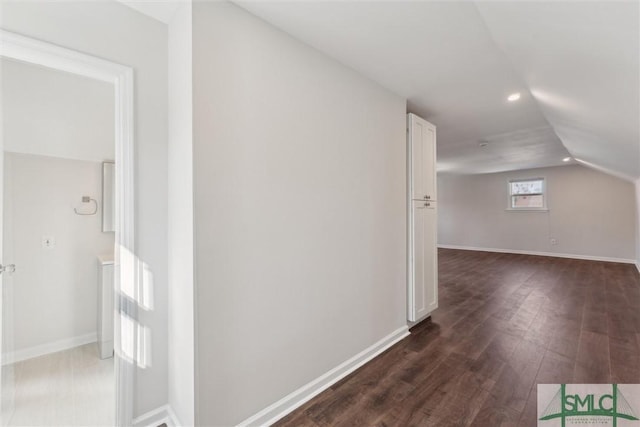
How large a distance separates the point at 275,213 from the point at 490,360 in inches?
87.9

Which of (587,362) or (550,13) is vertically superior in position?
(550,13)

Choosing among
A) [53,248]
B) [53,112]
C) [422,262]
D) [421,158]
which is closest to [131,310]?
[53,248]

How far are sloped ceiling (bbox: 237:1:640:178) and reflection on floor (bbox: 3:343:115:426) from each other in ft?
8.63

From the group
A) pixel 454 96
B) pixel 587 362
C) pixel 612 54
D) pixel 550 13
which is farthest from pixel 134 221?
pixel 587 362

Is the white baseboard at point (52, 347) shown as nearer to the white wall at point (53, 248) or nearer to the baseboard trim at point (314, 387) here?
the white wall at point (53, 248)

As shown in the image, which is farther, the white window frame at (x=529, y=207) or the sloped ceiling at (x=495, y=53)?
the white window frame at (x=529, y=207)

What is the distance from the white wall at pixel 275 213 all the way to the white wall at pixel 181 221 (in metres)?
0.05

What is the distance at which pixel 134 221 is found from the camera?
4.86 ft

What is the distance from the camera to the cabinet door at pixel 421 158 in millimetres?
2855

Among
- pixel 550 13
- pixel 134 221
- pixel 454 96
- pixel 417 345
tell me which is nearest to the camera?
pixel 550 13

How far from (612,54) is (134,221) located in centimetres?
272

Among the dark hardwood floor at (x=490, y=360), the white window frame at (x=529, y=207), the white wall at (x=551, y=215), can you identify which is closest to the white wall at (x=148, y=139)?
the dark hardwood floor at (x=490, y=360)

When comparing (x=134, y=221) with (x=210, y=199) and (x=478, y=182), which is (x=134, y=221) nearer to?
(x=210, y=199)

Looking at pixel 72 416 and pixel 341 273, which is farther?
pixel 341 273
